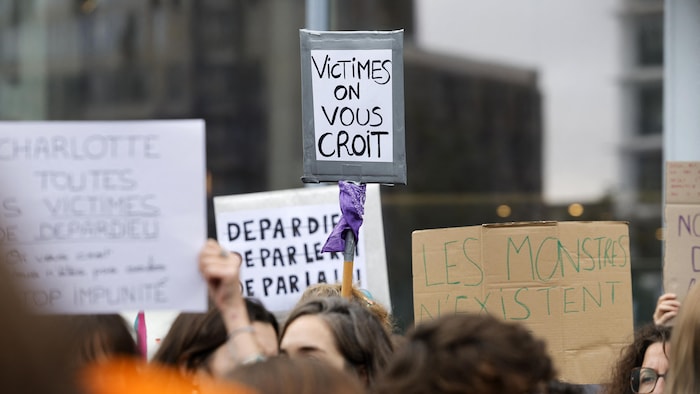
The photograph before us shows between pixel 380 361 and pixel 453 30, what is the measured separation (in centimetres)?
611

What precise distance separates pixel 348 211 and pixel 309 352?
0.80 m

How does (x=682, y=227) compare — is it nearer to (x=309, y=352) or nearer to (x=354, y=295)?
(x=354, y=295)

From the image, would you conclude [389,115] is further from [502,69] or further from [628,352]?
[502,69]

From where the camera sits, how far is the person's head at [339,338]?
2.50 m

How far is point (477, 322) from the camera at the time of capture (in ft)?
6.07

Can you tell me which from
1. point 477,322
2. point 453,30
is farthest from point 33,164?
point 453,30

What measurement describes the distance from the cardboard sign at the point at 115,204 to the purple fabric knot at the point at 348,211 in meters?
1.25

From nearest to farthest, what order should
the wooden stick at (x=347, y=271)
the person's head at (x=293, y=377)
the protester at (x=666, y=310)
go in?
1. the person's head at (x=293, y=377)
2. the wooden stick at (x=347, y=271)
3. the protester at (x=666, y=310)

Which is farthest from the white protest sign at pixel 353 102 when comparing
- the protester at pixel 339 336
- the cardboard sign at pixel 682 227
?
the cardboard sign at pixel 682 227

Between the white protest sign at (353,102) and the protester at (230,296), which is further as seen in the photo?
the white protest sign at (353,102)

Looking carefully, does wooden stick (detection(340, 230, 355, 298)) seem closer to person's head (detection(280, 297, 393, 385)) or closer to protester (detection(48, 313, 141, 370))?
person's head (detection(280, 297, 393, 385))

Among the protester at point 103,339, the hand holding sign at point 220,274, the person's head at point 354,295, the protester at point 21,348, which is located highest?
the protester at point 21,348

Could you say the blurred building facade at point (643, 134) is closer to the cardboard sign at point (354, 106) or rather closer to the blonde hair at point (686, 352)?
the cardboard sign at point (354, 106)

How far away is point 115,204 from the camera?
6.41 ft
